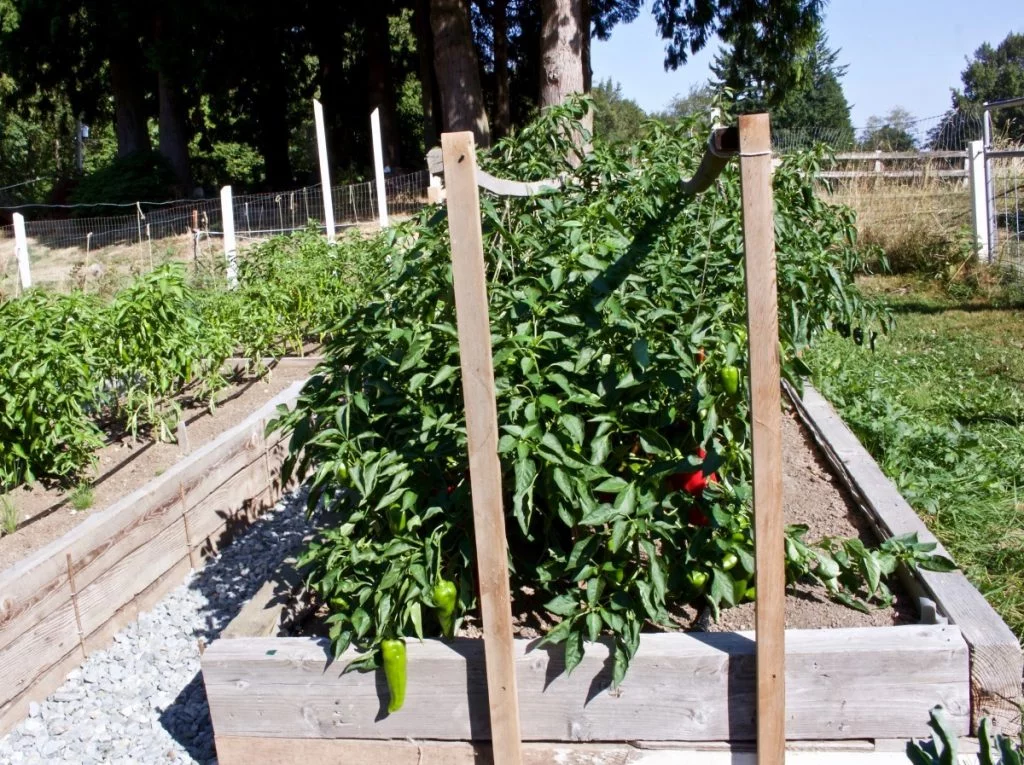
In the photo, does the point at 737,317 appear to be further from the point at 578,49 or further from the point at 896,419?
the point at 578,49

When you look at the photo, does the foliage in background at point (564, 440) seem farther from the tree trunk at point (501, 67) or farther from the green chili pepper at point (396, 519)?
the tree trunk at point (501, 67)

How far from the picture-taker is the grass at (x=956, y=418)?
12.3 feet

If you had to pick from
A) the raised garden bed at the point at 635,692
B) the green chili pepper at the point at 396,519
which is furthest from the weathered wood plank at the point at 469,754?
the green chili pepper at the point at 396,519

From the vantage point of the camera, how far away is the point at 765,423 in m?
2.21

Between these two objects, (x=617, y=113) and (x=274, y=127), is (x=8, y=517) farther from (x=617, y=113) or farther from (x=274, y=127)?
(x=617, y=113)

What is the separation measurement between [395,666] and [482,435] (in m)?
0.68

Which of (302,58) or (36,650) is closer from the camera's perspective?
(36,650)

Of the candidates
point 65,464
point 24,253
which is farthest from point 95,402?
point 24,253

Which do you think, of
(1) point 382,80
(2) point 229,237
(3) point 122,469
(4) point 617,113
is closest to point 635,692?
(3) point 122,469

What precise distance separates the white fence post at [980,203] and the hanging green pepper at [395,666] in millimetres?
9935

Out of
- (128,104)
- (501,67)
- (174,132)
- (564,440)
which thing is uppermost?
(128,104)

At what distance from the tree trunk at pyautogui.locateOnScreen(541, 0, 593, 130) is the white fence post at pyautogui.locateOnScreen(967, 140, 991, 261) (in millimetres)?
4470

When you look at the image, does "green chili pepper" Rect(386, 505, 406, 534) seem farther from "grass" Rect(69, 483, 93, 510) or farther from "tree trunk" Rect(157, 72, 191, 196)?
"tree trunk" Rect(157, 72, 191, 196)

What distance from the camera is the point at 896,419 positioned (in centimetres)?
516
